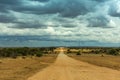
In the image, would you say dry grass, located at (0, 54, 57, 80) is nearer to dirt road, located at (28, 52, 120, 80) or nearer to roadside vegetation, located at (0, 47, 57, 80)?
roadside vegetation, located at (0, 47, 57, 80)

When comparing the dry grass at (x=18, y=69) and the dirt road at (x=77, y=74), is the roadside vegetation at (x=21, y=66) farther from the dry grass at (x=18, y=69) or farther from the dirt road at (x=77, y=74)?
the dirt road at (x=77, y=74)

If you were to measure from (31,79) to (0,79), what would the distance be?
104 inches

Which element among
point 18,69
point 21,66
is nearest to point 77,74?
point 18,69

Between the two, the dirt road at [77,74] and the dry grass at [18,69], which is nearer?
the dirt road at [77,74]

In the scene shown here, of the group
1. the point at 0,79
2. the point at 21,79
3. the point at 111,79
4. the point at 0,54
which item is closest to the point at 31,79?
the point at 21,79

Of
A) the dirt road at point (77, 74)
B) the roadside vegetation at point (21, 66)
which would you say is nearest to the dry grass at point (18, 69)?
the roadside vegetation at point (21, 66)

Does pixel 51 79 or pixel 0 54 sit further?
pixel 0 54

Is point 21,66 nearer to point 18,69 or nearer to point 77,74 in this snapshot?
point 18,69

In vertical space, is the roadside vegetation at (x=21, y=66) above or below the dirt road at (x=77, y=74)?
above

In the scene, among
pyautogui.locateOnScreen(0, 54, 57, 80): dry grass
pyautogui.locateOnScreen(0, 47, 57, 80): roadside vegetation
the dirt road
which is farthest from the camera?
pyautogui.locateOnScreen(0, 47, 57, 80): roadside vegetation

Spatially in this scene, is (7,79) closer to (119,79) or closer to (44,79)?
(44,79)

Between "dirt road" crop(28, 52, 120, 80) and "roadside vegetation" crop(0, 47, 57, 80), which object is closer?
"dirt road" crop(28, 52, 120, 80)

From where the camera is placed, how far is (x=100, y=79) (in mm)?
24625

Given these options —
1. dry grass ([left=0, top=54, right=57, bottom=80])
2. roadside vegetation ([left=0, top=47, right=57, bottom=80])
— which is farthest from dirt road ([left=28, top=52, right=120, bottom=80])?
roadside vegetation ([left=0, top=47, right=57, bottom=80])
